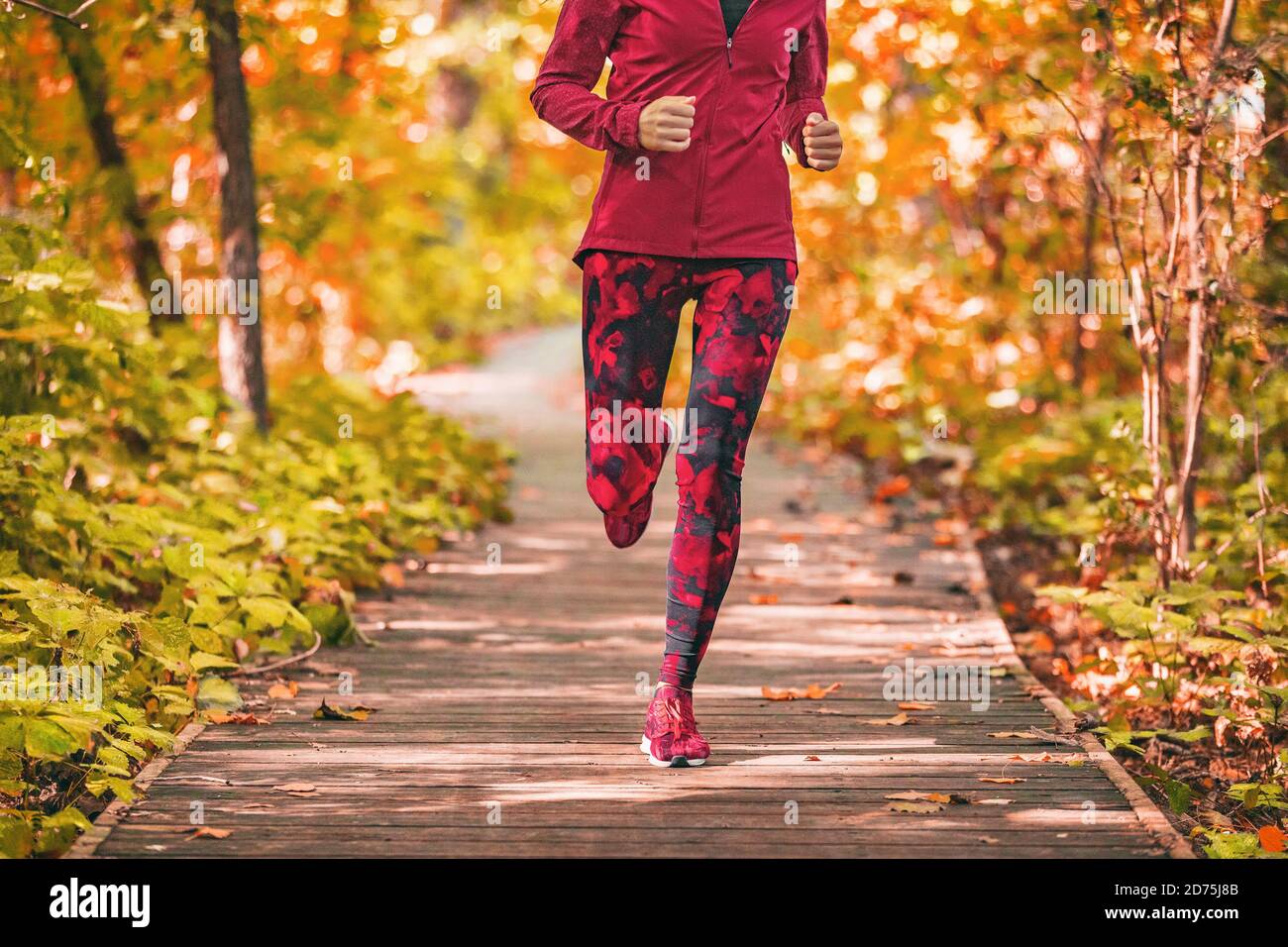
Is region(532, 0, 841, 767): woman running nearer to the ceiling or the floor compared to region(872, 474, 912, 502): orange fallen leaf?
nearer to the ceiling

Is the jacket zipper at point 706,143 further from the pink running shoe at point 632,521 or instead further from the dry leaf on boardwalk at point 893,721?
the dry leaf on boardwalk at point 893,721

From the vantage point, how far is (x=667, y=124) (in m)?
3.55

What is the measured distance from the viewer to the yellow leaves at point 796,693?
4.70 m

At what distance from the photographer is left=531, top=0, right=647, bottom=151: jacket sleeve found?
3.72 meters

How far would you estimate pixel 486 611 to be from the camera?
19.8ft

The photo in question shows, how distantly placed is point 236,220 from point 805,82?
439cm

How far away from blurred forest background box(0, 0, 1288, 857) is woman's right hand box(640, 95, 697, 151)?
1949 mm

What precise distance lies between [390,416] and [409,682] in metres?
3.93

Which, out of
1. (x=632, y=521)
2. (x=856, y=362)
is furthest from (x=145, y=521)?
(x=856, y=362)

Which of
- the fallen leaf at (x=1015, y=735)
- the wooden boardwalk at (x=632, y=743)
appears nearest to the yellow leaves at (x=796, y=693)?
the wooden boardwalk at (x=632, y=743)

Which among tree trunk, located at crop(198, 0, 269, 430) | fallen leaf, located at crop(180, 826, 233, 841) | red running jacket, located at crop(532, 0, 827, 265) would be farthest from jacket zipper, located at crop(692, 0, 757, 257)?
tree trunk, located at crop(198, 0, 269, 430)

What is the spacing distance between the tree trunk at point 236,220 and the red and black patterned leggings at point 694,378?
4.21 m

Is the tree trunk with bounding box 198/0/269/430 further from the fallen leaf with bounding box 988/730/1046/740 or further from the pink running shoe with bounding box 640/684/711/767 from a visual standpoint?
the fallen leaf with bounding box 988/730/1046/740
